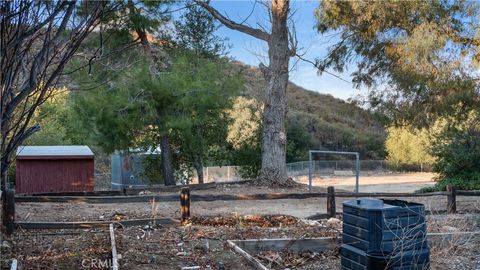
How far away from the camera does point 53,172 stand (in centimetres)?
1900

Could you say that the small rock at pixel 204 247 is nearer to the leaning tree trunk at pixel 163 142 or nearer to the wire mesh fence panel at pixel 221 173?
the leaning tree trunk at pixel 163 142

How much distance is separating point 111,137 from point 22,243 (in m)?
10.6

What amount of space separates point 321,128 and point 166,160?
143ft

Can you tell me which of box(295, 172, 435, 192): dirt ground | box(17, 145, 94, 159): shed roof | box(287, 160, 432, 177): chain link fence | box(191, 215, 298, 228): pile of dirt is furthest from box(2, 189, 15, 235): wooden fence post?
box(287, 160, 432, 177): chain link fence

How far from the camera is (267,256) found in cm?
663

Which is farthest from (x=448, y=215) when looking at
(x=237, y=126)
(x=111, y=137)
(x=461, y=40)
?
(x=237, y=126)

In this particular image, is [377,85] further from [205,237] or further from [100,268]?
[100,268]

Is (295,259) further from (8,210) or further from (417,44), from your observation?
(417,44)

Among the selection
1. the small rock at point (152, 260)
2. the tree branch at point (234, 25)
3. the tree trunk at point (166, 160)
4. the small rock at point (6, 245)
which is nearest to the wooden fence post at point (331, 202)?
the small rock at point (152, 260)

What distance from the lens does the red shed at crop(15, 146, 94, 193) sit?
61.3 feet

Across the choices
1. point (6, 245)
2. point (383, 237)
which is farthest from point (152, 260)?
point (383, 237)

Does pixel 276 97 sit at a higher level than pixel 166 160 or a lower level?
higher

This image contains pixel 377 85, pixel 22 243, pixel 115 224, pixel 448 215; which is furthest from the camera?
pixel 377 85

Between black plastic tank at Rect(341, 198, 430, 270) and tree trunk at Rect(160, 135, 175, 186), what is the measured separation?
14.1 meters
